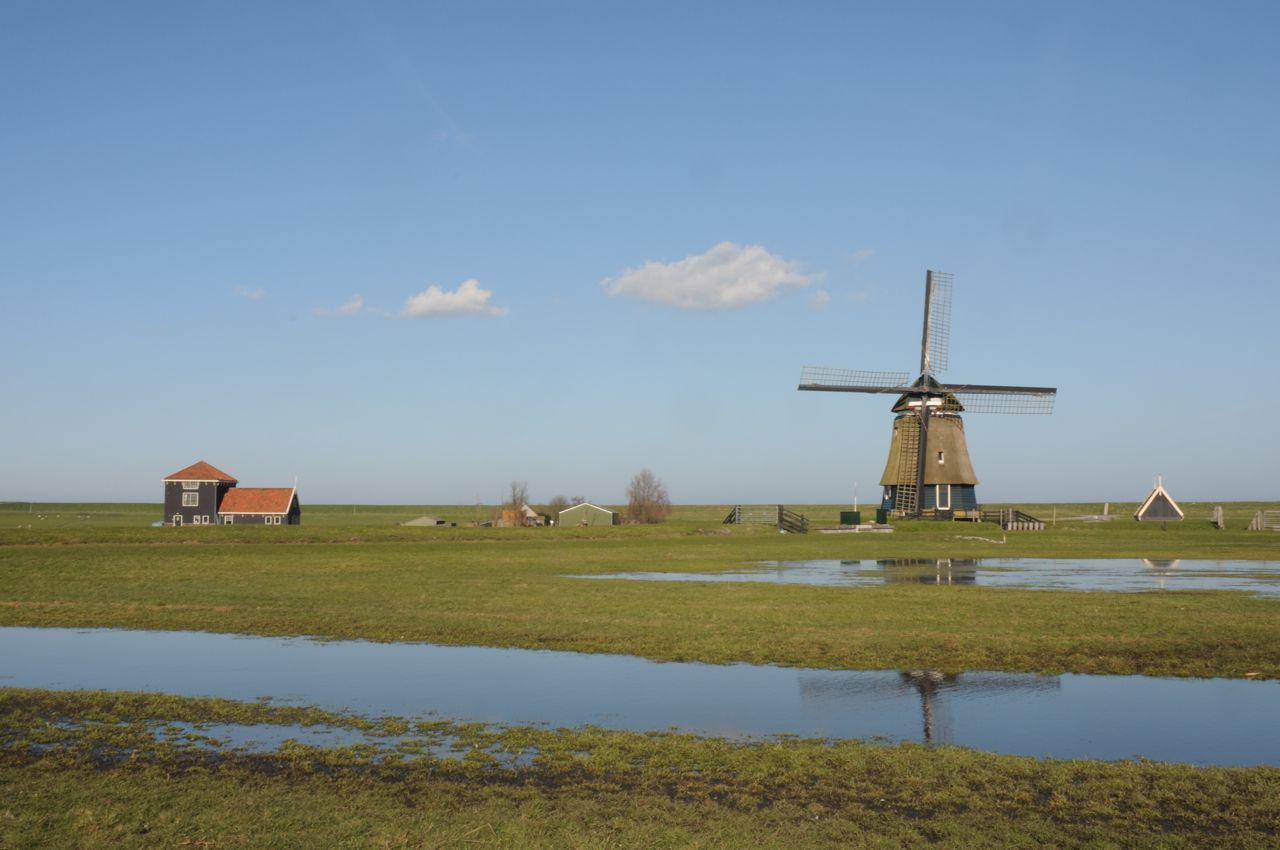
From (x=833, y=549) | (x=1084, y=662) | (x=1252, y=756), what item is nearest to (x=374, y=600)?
(x=1084, y=662)

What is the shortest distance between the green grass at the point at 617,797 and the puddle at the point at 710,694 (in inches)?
52.9

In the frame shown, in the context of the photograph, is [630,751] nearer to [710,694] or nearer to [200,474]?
[710,694]

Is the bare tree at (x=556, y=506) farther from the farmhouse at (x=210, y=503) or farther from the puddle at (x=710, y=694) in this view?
the puddle at (x=710, y=694)

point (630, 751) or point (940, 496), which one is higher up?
point (940, 496)

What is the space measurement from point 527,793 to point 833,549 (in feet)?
179

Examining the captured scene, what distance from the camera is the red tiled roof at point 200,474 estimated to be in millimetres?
108250

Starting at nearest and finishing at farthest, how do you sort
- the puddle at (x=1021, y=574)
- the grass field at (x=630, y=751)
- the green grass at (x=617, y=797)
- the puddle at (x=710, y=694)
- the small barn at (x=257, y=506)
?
the green grass at (x=617, y=797), the grass field at (x=630, y=751), the puddle at (x=710, y=694), the puddle at (x=1021, y=574), the small barn at (x=257, y=506)

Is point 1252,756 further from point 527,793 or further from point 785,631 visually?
point 785,631

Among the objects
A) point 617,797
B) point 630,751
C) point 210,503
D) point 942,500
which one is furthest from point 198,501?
point 617,797

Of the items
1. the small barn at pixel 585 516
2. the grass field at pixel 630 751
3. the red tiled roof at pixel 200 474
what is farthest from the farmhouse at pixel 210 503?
the grass field at pixel 630 751

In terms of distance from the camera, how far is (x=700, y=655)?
21859 millimetres

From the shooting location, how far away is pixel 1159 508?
98.9 metres

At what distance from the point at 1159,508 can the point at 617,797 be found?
101 metres

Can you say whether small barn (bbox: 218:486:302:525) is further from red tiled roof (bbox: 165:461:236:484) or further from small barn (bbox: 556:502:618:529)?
small barn (bbox: 556:502:618:529)
